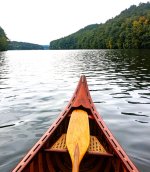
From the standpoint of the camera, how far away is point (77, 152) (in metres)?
6.59

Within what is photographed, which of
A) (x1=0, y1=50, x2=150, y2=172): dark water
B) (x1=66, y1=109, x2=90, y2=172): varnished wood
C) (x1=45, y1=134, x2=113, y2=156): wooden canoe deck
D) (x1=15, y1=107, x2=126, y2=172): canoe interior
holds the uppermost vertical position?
(x1=66, y1=109, x2=90, y2=172): varnished wood

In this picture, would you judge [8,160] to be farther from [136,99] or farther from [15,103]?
[136,99]

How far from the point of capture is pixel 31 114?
1367cm

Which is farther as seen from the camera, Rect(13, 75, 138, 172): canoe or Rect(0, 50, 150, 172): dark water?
Rect(0, 50, 150, 172): dark water

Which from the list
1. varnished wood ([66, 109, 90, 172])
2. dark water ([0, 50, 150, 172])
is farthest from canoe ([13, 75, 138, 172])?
dark water ([0, 50, 150, 172])

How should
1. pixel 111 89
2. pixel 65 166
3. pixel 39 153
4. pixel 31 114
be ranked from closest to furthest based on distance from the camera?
pixel 39 153, pixel 65 166, pixel 31 114, pixel 111 89

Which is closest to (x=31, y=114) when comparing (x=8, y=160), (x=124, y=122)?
(x=124, y=122)

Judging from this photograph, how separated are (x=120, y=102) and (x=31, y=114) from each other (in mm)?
4989

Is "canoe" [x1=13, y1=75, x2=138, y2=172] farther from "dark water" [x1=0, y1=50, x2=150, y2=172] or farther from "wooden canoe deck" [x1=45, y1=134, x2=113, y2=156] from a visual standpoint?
"dark water" [x1=0, y1=50, x2=150, y2=172]

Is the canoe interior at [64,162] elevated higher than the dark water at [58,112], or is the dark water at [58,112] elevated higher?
the canoe interior at [64,162]

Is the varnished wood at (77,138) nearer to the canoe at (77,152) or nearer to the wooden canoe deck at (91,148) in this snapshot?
the canoe at (77,152)

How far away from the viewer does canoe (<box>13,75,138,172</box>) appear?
646cm

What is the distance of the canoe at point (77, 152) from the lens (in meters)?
6.46

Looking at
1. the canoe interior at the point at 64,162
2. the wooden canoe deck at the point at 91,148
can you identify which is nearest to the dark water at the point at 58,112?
the canoe interior at the point at 64,162
